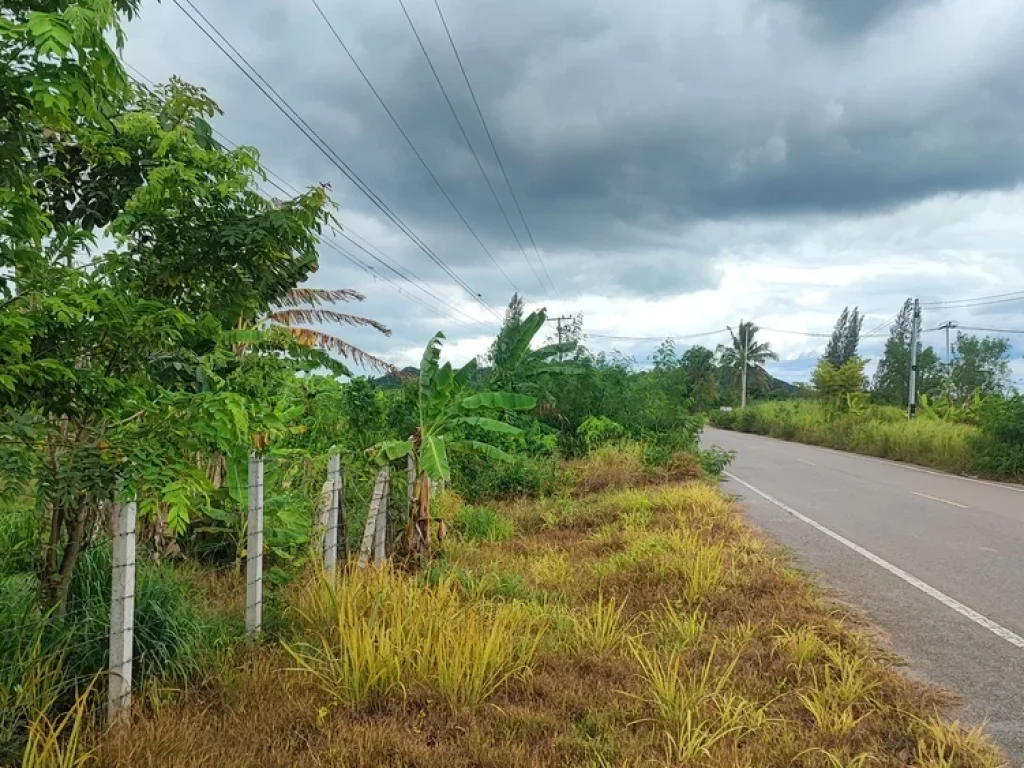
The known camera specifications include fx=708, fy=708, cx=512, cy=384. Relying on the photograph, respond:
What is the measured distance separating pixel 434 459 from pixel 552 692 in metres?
3.53

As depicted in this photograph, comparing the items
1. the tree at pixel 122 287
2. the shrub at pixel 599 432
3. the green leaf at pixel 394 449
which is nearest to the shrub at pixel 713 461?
the shrub at pixel 599 432

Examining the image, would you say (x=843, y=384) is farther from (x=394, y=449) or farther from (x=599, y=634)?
(x=599, y=634)

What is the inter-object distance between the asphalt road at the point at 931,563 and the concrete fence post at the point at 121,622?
457cm

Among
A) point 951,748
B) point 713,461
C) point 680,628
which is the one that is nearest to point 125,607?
point 680,628

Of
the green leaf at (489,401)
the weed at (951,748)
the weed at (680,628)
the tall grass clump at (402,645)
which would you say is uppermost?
the green leaf at (489,401)

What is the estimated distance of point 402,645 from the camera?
4164 mm

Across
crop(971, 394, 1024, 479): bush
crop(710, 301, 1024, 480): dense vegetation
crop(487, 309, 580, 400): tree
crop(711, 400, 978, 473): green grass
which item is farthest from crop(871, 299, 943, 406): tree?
crop(487, 309, 580, 400): tree

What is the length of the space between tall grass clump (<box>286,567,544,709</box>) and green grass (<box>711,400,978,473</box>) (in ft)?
68.3

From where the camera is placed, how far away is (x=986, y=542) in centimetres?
945

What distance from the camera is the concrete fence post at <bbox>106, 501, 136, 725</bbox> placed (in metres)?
3.40

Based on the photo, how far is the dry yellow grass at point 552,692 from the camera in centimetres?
338

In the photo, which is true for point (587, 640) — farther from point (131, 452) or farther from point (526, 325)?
point (526, 325)

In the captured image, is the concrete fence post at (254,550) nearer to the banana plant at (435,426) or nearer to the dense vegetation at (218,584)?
the dense vegetation at (218,584)

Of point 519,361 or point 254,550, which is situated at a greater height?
point 519,361
